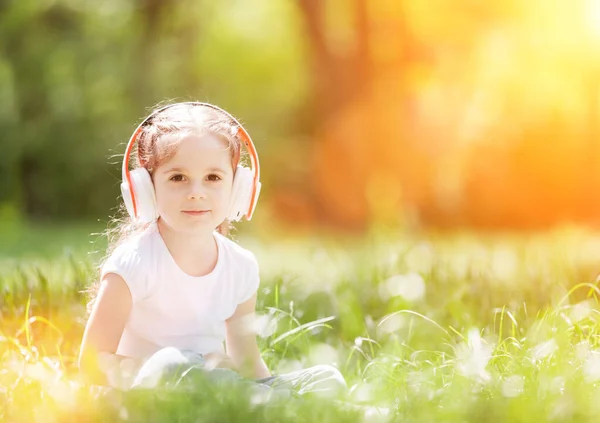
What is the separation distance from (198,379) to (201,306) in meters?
0.71

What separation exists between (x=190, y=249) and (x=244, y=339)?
1.33 feet

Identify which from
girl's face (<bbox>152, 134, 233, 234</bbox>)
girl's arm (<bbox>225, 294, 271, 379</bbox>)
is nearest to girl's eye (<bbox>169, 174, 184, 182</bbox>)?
girl's face (<bbox>152, 134, 233, 234</bbox>)

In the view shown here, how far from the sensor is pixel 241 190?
342cm

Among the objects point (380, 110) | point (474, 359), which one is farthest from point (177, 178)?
point (380, 110)

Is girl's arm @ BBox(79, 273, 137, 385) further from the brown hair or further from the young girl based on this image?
the brown hair

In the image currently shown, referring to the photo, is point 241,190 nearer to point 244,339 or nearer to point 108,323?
point 244,339

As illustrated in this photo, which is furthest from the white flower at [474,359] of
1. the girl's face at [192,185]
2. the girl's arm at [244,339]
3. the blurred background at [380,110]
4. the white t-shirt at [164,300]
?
the blurred background at [380,110]

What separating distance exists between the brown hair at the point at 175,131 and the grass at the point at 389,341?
71cm

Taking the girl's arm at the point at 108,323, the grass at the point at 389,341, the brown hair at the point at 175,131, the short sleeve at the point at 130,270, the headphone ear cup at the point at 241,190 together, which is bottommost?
the grass at the point at 389,341

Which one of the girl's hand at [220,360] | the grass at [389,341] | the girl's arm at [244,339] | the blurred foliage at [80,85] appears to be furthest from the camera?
the blurred foliage at [80,85]

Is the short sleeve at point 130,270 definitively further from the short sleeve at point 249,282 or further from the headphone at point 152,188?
the short sleeve at point 249,282

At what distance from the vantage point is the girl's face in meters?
3.29

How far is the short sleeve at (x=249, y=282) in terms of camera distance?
3570 mm

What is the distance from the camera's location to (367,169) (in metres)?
16.1
